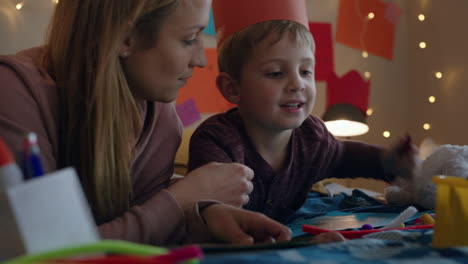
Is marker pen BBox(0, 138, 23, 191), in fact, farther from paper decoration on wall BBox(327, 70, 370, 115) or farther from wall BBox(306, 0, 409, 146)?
wall BBox(306, 0, 409, 146)

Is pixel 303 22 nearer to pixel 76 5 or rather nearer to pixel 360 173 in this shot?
pixel 360 173

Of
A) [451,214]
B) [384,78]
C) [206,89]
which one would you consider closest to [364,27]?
[384,78]

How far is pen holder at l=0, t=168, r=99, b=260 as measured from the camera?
321 mm

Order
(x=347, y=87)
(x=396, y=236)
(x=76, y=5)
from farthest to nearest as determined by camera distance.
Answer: (x=347, y=87), (x=76, y=5), (x=396, y=236)

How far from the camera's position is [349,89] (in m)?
2.44

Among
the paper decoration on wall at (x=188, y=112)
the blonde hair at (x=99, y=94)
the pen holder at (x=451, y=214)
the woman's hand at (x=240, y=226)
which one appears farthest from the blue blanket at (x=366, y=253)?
the paper decoration on wall at (x=188, y=112)

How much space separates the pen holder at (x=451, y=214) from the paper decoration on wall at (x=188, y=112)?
1666 millimetres

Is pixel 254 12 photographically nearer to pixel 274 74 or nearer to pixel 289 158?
pixel 274 74

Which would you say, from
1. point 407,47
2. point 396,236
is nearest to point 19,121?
point 396,236

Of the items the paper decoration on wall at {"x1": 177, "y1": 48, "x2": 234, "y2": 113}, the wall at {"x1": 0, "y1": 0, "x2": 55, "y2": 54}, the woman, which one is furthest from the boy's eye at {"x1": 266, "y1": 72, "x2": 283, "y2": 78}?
the paper decoration on wall at {"x1": 177, "y1": 48, "x2": 234, "y2": 113}

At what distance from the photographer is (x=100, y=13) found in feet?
2.63

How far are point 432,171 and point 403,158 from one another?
0.45 feet

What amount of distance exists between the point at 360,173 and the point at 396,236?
636mm

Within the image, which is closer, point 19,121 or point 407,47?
point 19,121
